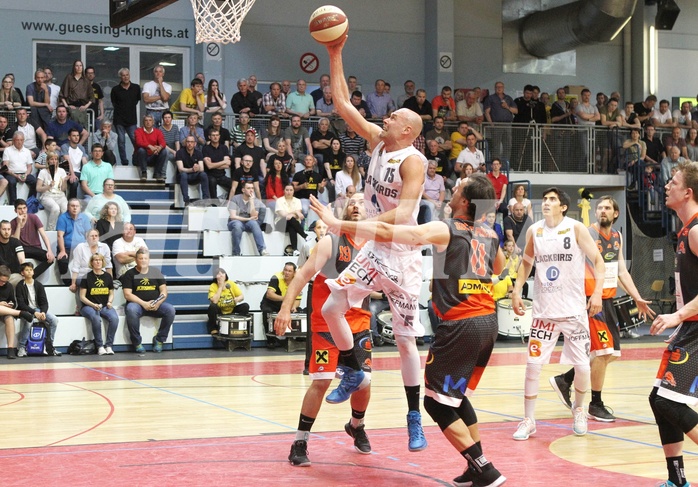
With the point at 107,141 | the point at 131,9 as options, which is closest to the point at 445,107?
the point at 107,141

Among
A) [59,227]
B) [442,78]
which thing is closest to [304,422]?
[59,227]

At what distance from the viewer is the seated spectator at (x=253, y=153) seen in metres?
17.6

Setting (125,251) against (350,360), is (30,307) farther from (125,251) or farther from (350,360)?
(350,360)

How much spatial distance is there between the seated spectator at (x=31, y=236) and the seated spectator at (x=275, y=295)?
3.59 meters

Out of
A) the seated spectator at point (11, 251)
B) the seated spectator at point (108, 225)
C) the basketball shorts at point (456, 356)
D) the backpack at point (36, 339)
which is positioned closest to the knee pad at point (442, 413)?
the basketball shorts at point (456, 356)

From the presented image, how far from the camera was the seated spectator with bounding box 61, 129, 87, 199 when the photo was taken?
1648 cm

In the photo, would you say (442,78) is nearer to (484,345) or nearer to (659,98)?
(659,98)

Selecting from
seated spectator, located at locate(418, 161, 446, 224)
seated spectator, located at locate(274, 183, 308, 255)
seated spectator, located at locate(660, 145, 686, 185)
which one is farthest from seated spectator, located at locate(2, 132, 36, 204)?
seated spectator, located at locate(660, 145, 686, 185)

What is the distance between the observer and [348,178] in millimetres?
17719

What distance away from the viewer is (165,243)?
17.2 meters

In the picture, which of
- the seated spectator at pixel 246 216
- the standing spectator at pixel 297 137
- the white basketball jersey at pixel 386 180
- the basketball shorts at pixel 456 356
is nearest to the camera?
the basketball shorts at pixel 456 356

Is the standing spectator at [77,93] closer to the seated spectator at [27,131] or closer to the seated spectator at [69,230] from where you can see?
the seated spectator at [27,131]

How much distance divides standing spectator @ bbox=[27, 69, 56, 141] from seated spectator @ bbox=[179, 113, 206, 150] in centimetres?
251

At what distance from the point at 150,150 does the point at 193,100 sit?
66.3 inches
